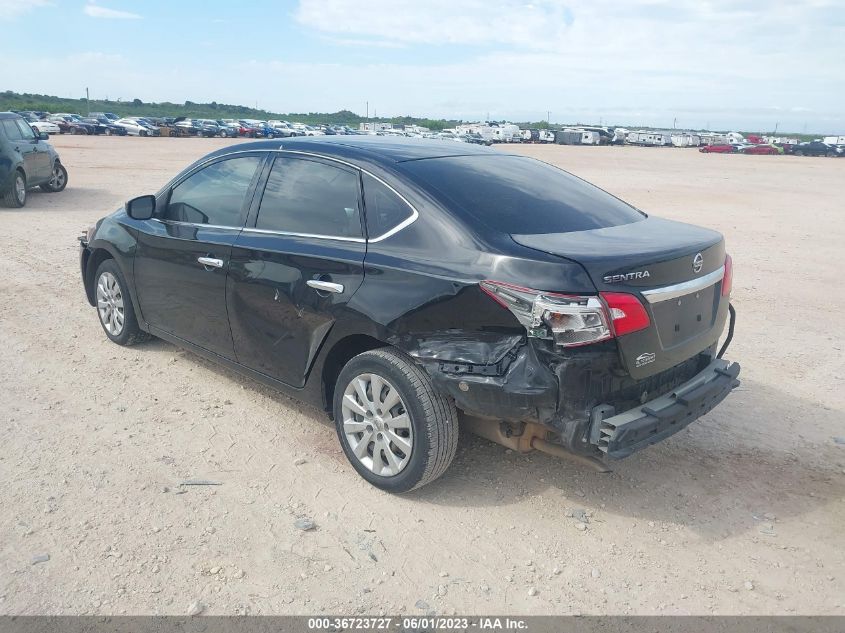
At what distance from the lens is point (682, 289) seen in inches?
134

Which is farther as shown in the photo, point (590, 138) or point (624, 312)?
point (590, 138)

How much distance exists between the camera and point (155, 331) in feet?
17.4

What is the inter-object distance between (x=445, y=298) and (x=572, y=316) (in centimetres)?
62

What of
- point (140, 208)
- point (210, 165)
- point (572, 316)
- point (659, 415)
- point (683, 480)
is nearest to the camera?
point (572, 316)

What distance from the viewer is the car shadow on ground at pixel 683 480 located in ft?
11.9

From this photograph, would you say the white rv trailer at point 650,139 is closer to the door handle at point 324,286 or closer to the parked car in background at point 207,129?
the parked car in background at point 207,129

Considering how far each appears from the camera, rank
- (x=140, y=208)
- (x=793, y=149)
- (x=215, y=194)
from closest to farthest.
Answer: (x=215, y=194) < (x=140, y=208) < (x=793, y=149)

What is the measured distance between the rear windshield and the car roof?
0.12m

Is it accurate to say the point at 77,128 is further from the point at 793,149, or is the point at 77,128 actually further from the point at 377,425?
the point at 793,149

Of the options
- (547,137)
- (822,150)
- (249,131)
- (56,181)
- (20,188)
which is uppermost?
(20,188)

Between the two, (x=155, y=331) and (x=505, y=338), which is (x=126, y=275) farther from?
(x=505, y=338)

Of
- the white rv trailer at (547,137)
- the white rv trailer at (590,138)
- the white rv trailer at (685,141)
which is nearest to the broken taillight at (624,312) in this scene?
the white rv trailer at (590,138)

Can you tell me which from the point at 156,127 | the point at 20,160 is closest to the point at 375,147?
the point at 20,160

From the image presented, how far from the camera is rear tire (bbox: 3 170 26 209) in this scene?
13.2 m
